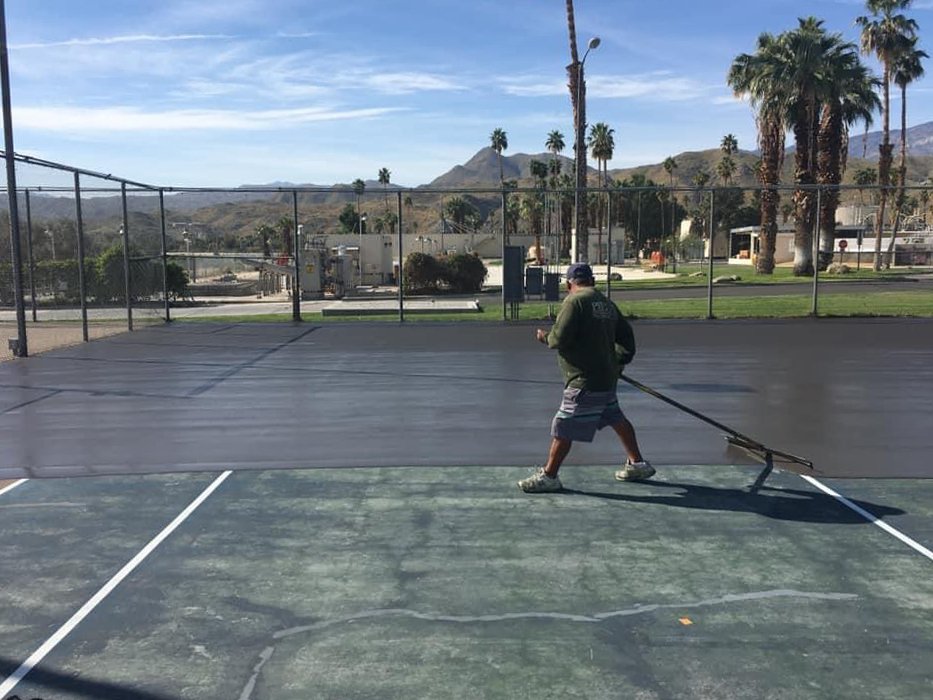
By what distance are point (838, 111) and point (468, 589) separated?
1582 inches

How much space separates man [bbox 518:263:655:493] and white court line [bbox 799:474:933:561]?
1.49 m

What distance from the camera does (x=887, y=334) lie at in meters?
14.9

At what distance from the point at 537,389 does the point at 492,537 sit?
4943 mm

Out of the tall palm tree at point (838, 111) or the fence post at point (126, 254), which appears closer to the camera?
the fence post at point (126, 254)

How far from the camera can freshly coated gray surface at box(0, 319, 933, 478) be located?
686cm

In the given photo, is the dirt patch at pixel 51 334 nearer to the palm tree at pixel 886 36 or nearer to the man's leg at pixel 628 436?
the man's leg at pixel 628 436

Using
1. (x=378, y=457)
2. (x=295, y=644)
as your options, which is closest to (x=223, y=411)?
(x=378, y=457)

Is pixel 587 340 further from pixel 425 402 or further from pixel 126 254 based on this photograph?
pixel 126 254

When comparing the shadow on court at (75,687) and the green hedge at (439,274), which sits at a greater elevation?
the green hedge at (439,274)

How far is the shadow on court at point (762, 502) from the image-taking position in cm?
529

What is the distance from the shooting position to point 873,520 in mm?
5180

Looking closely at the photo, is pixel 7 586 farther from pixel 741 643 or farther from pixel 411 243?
pixel 411 243

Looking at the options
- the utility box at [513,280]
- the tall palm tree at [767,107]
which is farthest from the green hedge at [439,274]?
the utility box at [513,280]

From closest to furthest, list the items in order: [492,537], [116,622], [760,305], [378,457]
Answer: [116,622] → [492,537] → [378,457] → [760,305]
